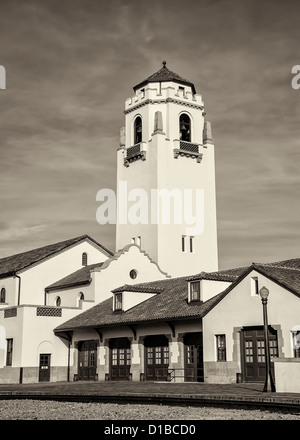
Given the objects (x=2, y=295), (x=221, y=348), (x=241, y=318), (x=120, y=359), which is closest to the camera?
(x=241, y=318)

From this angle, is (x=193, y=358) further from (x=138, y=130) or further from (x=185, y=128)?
(x=138, y=130)

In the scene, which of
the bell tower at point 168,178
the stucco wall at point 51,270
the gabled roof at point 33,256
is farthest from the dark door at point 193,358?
the bell tower at point 168,178

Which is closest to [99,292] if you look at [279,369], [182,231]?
[182,231]

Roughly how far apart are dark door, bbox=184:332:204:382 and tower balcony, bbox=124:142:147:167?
2699cm

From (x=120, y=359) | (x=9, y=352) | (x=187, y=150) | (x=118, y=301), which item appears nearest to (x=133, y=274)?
(x=118, y=301)

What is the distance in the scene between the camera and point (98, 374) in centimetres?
3862

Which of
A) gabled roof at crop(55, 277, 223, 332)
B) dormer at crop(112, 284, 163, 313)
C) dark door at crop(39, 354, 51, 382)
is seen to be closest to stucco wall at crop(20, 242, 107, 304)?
gabled roof at crop(55, 277, 223, 332)

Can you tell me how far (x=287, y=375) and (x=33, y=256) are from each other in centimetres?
3253

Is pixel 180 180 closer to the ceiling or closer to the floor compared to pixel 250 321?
closer to the ceiling

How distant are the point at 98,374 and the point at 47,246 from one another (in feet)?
57.3

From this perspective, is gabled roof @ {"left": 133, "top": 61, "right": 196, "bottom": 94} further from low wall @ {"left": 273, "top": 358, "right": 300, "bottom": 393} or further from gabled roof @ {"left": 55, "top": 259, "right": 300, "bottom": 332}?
low wall @ {"left": 273, "top": 358, "right": 300, "bottom": 393}

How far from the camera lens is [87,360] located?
4059cm

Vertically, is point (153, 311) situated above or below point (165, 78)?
below
